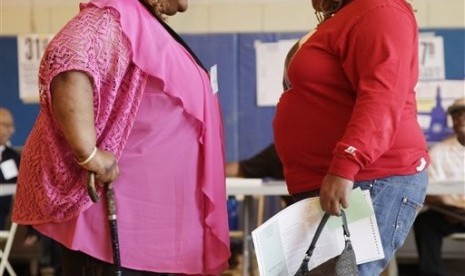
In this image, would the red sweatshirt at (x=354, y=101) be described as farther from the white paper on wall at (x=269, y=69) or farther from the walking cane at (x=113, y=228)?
the white paper on wall at (x=269, y=69)

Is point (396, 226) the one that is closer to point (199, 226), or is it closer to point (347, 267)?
point (347, 267)

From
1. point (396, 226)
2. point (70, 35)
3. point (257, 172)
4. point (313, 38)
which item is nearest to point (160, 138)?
point (70, 35)

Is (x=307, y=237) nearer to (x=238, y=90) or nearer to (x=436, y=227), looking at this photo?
(x=436, y=227)

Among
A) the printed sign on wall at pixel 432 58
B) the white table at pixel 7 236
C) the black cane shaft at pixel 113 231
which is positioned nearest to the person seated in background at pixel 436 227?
the printed sign on wall at pixel 432 58

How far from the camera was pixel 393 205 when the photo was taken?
1.43 m

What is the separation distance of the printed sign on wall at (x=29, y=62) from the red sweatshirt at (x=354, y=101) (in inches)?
156

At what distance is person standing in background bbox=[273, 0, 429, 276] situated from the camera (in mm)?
1320

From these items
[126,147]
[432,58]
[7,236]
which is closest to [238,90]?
[432,58]

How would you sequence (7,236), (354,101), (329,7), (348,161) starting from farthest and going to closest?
(7,236) < (329,7) < (354,101) < (348,161)

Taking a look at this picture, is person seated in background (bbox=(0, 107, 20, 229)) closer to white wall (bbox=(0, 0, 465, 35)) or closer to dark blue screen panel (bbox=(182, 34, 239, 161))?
white wall (bbox=(0, 0, 465, 35))

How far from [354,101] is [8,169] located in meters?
3.35

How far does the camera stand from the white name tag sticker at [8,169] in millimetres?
4268

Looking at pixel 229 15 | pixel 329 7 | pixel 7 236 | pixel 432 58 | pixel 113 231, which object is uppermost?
pixel 329 7

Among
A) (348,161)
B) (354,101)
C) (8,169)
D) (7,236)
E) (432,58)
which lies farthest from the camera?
(432,58)
